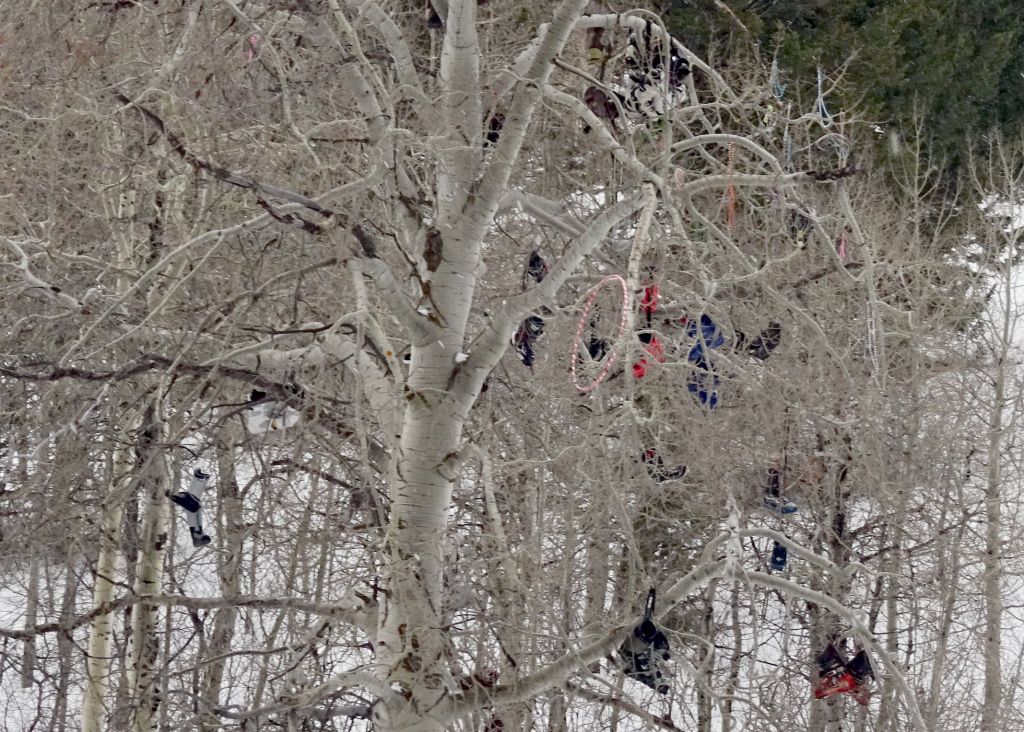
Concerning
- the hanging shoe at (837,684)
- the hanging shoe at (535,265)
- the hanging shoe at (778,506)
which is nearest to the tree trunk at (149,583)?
the hanging shoe at (535,265)

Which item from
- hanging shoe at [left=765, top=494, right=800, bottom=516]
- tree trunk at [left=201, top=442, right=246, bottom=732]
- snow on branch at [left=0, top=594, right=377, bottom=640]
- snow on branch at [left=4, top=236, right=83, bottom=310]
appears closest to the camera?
snow on branch at [left=4, top=236, right=83, bottom=310]

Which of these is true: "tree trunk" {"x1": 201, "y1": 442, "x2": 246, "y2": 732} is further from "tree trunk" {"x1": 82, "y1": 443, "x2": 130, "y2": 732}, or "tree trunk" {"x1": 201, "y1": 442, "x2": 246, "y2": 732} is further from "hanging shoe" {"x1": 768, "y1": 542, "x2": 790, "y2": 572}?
"hanging shoe" {"x1": 768, "y1": 542, "x2": 790, "y2": 572}

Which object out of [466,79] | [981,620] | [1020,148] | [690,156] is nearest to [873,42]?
[1020,148]

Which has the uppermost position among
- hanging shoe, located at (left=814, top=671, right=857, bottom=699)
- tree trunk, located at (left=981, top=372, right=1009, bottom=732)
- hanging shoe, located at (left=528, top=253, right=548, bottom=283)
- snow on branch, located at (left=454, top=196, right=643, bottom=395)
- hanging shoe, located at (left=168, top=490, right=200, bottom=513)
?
tree trunk, located at (left=981, top=372, right=1009, bottom=732)

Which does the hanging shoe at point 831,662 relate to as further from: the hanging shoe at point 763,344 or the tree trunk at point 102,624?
the tree trunk at point 102,624

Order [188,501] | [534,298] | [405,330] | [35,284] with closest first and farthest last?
1. [534,298]
2. [35,284]
3. [405,330]
4. [188,501]

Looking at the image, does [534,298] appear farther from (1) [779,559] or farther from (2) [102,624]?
(2) [102,624]

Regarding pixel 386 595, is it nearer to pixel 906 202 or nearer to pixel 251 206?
pixel 251 206

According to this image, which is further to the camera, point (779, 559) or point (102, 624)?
point (102, 624)

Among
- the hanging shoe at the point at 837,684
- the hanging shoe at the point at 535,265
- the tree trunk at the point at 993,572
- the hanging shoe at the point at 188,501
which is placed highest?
the tree trunk at the point at 993,572

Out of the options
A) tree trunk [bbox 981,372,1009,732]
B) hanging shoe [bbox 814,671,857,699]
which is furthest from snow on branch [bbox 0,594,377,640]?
tree trunk [bbox 981,372,1009,732]

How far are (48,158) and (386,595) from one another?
4302mm

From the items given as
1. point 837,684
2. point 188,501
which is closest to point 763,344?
point 837,684

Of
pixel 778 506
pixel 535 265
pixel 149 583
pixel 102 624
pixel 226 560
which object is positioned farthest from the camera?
pixel 226 560
